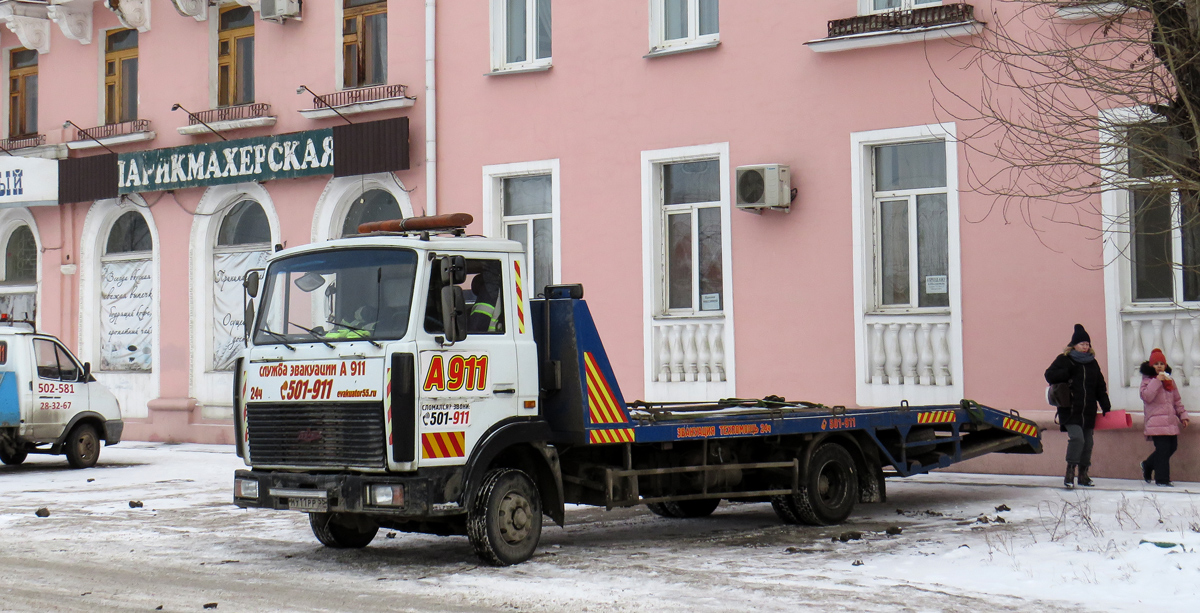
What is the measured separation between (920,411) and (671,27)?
7.18 m

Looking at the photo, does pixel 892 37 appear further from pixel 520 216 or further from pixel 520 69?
pixel 520 216

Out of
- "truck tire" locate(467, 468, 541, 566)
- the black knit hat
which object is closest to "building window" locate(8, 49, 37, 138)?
"truck tire" locate(467, 468, 541, 566)

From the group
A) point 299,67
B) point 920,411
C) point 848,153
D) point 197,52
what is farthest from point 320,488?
point 197,52

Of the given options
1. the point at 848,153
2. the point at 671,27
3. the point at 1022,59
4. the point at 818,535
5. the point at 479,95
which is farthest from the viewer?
the point at 479,95

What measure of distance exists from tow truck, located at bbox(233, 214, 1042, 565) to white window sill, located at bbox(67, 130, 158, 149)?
1367 cm

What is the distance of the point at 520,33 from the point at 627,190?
120 inches

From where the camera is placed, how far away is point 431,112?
773 inches

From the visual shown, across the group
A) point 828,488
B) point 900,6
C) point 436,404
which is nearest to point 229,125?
point 900,6

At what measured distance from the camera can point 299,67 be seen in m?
21.3

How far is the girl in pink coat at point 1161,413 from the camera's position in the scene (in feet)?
44.4

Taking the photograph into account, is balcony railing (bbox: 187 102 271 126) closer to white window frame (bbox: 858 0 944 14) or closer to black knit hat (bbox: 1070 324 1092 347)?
white window frame (bbox: 858 0 944 14)

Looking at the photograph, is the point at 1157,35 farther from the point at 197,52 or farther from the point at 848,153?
the point at 197,52

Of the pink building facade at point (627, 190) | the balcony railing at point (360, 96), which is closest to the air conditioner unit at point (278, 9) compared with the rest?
the pink building facade at point (627, 190)

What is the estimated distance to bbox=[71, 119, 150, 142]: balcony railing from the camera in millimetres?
22969
